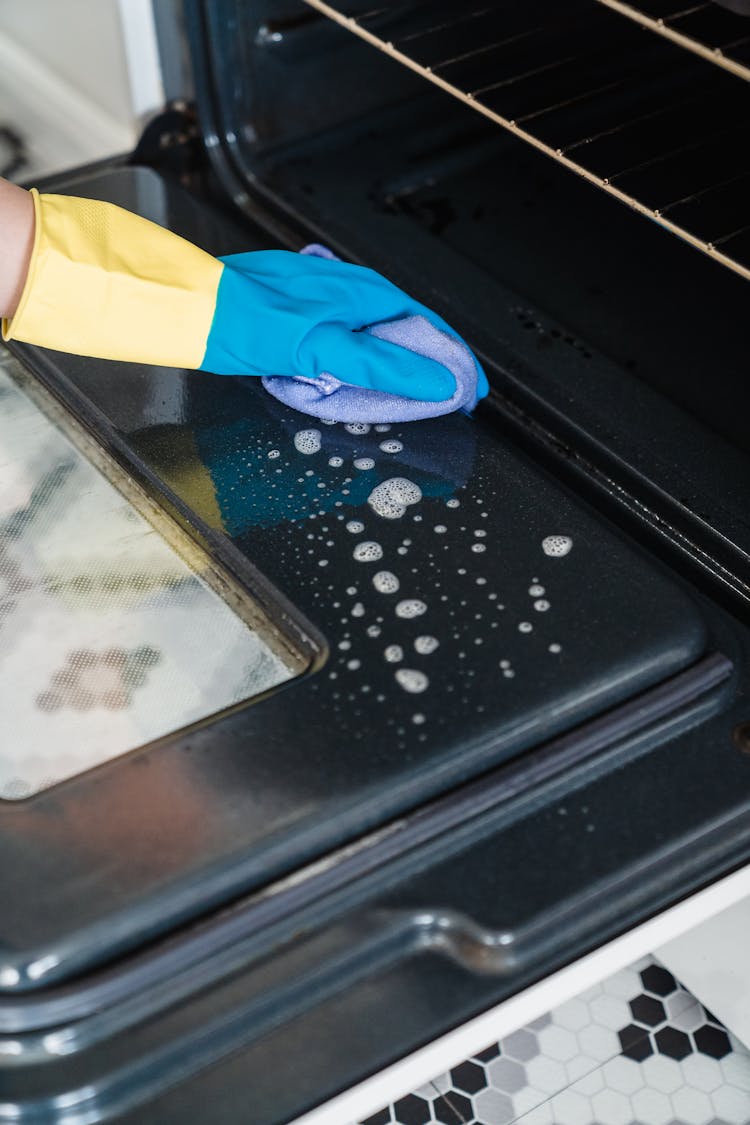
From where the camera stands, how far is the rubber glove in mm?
996

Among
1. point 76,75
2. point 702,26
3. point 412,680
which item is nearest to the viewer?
point 412,680

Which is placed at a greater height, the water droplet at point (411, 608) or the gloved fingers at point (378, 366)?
the gloved fingers at point (378, 366)

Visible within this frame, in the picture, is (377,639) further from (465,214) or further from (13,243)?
(465,214)

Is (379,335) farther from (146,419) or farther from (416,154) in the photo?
(416,154)

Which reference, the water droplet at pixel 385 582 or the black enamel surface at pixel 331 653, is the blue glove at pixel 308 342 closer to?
the black enamel surface at pixel 331 653

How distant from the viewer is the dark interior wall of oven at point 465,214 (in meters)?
1.17

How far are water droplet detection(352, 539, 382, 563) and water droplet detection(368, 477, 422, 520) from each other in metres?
0.03

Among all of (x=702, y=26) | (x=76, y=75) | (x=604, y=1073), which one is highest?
(x=702, y=26)

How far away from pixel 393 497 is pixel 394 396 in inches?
4.1

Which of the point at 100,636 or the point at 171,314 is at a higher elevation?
the point at 171,314

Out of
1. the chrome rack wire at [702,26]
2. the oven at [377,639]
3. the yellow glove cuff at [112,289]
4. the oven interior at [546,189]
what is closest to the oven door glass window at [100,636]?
the oven at [377,639]

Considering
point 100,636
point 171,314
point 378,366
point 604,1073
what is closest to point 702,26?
point 378,366

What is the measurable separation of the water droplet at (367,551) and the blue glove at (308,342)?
0.15 metres

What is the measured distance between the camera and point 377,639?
865mm
